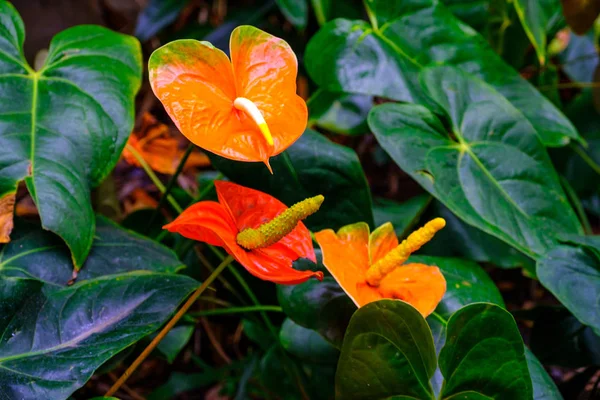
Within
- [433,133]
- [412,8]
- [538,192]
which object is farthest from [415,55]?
[538,192]

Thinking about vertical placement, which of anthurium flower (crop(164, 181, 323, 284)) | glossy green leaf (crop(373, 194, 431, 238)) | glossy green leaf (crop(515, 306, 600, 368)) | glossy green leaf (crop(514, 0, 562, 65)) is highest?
glossy green leaf (crop(514, 0, 562, 65))

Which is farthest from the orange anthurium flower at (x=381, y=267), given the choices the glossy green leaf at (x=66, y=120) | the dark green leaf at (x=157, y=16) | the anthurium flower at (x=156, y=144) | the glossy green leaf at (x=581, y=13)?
the dark green leaf at (x=157, y=16)

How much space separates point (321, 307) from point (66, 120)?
390mm

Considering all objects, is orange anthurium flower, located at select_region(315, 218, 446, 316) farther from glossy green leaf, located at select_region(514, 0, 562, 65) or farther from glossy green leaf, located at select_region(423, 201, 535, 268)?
glossy green leaf, located at select_region(514, 0, 562, 65)

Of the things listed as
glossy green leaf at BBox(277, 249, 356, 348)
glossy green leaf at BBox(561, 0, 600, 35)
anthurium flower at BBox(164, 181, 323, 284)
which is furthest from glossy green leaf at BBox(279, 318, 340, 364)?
glossy green leaf at BBox(561, 0, 600, 35)

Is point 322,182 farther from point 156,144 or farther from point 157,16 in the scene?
point 157,16

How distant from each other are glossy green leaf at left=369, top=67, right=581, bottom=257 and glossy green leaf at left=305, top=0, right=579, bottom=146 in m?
0.07

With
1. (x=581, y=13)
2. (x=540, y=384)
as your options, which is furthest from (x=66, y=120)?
(x=581, y=13)

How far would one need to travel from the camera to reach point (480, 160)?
83 centimetres

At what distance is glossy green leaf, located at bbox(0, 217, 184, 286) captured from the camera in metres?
0.67

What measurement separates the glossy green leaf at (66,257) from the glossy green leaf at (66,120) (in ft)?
0.14

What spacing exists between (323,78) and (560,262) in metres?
0.45

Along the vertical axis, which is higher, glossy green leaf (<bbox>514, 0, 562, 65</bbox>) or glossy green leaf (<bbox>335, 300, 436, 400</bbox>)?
glossy green leaf (<bbox>514, 0, 562, 65</bbox>)

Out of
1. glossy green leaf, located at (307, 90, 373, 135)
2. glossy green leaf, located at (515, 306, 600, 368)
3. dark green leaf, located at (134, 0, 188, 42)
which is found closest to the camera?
glossy green leaf, located at (515, 306, 600, 368)
